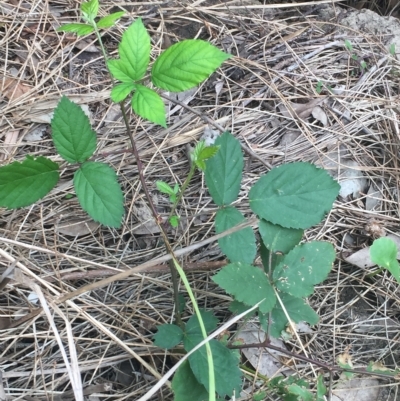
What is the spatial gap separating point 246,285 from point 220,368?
0.22 metres

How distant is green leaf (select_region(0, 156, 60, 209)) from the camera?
1047 mm

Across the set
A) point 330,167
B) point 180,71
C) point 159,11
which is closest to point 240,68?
point 159,11

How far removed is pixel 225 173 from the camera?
3.71 feet

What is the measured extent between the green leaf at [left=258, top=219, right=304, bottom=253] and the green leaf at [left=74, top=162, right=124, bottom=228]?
0.37m

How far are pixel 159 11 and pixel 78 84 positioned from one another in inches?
17.7

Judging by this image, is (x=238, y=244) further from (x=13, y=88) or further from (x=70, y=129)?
(x=13, y=88)

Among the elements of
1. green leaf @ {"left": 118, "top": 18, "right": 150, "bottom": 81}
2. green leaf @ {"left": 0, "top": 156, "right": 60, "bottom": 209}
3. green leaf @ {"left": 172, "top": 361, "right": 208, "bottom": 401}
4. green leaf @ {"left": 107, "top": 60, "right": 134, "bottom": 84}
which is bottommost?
green leaf @ {"left": 172, "top": 361, "right": 208, "bottom": 401}

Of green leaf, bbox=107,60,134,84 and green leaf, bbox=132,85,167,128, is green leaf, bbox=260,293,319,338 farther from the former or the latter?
green leaf, bbox=107,60,134,84

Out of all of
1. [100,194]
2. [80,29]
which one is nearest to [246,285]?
[100,194]

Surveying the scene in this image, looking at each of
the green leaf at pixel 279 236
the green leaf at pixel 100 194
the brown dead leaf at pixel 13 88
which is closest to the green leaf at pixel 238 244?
the green leaf at pixel 279 236

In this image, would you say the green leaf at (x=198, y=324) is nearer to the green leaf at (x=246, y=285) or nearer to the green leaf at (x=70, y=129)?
the green leaf at (x=246, y=285)

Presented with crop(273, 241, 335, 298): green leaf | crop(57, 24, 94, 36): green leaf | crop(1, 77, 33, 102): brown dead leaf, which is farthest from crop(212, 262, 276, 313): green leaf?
crop(1, 77, 33, 102): brown dead leaf

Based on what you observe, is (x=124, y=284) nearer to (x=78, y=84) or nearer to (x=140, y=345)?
(x=140, y=345)

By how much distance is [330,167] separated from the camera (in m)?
1.51
